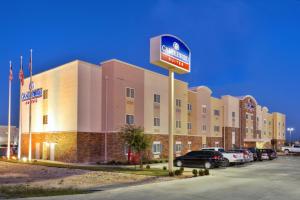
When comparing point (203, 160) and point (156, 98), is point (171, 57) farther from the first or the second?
point (156, 98)

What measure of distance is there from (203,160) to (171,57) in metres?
10.5

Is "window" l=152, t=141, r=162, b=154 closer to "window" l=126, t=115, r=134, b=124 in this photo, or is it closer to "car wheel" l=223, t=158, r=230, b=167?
"window" l=126, t=115, r=134, b=124

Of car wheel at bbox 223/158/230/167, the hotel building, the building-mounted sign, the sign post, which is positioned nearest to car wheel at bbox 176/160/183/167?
car wheel at bbox 223/158/230/167

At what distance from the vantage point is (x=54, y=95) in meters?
40.6

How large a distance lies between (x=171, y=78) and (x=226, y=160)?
1167 centimetres

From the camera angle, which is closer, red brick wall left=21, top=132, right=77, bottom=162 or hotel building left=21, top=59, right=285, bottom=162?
red brick wall left=21, top=132, right=77, bottom=162

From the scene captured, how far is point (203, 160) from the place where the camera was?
32094 mm

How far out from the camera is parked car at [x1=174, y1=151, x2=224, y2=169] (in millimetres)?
31672

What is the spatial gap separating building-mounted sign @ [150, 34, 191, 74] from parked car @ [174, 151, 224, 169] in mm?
8283

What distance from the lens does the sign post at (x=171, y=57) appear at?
25.1 meters

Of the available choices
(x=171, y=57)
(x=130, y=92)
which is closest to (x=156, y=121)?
(x=130, y=92)

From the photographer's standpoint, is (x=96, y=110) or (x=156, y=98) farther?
(x=156, y=98)

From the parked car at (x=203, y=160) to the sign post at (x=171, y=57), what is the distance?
743cm

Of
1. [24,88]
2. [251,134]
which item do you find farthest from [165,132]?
[251,134]
